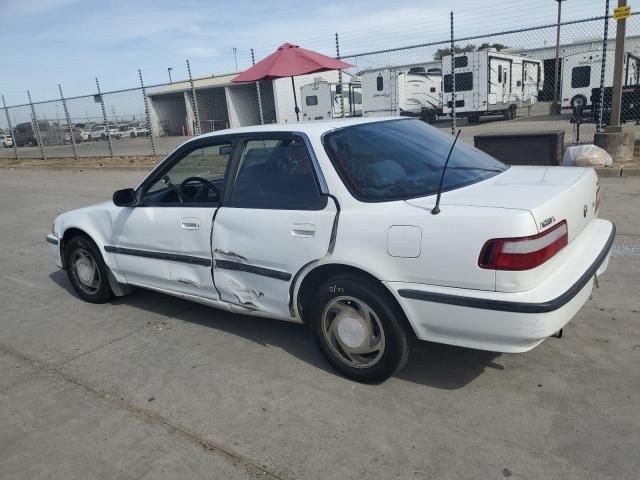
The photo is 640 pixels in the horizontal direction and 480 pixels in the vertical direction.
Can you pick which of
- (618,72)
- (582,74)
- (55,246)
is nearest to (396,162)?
(55,246)

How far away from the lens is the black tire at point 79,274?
4.73m

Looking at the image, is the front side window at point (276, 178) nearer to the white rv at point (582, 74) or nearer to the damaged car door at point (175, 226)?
the damaged car door at point (175, 226)

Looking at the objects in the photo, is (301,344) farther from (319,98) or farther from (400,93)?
(319,98)

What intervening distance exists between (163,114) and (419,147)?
41611 mm

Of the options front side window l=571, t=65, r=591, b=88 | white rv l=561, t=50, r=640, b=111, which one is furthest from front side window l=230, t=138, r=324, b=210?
front side window l=571, t=65, r=591, b=88

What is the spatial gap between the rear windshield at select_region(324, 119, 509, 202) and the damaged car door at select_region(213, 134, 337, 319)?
189 millimetres

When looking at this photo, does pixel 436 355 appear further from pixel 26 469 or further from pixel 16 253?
pixel 16 253

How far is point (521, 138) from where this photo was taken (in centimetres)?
817

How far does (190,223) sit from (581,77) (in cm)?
2258

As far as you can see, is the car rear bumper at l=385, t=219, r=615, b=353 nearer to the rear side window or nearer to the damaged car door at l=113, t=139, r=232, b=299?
the damaged car door at l=113, t=139, r=232, b=299

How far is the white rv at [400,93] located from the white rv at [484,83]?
148cm

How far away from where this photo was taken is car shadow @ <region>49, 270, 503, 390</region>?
3285mm

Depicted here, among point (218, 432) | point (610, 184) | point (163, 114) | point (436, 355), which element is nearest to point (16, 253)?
point (218, 432)

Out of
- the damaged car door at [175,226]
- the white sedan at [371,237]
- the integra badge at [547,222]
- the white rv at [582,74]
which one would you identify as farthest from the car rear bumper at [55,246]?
the white rv at [582,74]
